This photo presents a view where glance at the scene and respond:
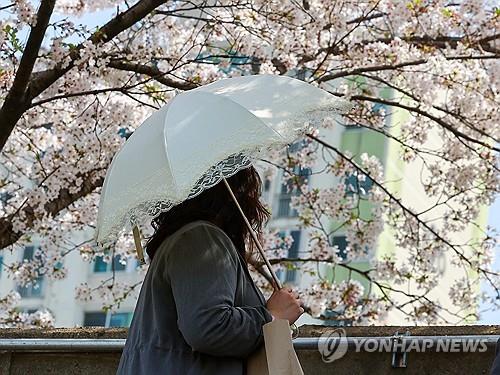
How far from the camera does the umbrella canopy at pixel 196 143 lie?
2.69 m

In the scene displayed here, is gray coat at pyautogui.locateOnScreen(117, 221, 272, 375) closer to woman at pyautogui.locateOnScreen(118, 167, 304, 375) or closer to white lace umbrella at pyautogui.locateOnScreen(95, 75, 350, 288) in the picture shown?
woman at pyautogui.locateOnScreen(118, 167, 304, 375)

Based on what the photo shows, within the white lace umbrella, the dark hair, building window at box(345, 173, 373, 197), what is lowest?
the dark hair

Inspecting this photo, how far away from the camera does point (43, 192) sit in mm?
6777

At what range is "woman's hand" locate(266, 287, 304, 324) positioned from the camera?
272cm

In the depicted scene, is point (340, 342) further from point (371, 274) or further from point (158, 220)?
point (371, 274)

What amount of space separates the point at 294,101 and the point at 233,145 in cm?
29

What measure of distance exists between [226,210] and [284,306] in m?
0.31

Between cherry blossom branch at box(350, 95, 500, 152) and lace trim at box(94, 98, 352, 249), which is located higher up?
cherry blossom branch at box(350, 95, 500, 152)

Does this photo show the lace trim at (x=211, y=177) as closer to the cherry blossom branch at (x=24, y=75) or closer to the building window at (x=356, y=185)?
the cherry blossom branch at (x=24, y=75)

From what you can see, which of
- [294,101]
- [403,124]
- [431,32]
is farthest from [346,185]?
[294,101]

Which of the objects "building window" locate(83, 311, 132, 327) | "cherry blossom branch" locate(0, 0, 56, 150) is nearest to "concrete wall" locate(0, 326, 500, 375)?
"cherry blossom branch" locate(0, 0, 56, 150)

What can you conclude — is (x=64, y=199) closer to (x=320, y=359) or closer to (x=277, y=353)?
(x=320, y=359)

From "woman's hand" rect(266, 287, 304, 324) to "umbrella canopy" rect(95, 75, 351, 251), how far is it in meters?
0.35

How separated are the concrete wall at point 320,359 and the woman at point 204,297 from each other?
0.80 m
